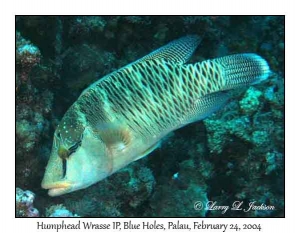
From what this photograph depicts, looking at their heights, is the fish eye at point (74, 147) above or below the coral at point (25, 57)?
below

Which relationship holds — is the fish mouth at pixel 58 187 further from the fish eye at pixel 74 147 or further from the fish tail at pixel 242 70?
the fish tail at pixel 242 70

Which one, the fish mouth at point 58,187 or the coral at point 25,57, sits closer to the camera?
the fish mouth at point 58,187

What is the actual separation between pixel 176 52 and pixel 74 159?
1.35m

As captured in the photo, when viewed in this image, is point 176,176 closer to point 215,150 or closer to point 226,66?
point 215,150

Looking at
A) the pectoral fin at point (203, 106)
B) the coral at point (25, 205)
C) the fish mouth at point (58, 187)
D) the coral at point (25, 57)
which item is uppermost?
the coral at point (25, 57)

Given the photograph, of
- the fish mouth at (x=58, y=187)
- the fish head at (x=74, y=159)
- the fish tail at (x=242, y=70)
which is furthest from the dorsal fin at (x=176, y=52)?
the fish mouth at (x=58, y=187)

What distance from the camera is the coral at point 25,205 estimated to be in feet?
10.9

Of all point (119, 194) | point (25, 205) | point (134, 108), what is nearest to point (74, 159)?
point (134, 108)

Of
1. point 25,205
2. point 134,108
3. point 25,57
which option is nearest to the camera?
point 134,108

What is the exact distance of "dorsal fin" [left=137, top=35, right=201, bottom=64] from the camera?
304cm

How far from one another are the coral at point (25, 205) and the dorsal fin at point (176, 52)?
1.80m

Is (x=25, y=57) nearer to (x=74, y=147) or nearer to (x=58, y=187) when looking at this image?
(x=74, y=147)

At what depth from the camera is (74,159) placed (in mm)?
2582
